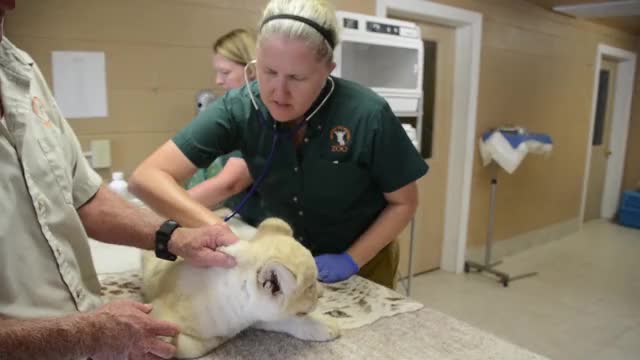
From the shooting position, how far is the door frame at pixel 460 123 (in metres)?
3.36

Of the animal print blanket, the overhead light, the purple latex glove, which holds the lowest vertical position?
the animal print blanket

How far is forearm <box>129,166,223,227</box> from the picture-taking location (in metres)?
1.07

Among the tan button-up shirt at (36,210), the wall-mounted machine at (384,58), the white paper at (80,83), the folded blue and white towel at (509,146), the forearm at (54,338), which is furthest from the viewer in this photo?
the folded blue and white towel at (509,146)

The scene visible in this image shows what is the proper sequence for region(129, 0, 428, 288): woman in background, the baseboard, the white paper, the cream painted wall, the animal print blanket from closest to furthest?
the animal print blanket → region(129, 0, 428, 288): woman in background → the white paper → the baseboard → the cream painted wall

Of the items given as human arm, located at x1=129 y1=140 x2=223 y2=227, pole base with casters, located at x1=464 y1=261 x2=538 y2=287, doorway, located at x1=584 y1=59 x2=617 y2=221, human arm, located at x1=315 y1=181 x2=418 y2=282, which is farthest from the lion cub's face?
doorway, located at x1=584 y1=59 x2=617 y2=221

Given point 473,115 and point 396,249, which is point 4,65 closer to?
point 396,249

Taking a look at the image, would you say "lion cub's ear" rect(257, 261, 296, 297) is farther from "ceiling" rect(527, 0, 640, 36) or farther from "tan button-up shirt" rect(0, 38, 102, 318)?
"ceiling" rect(527, 0, 640, 36)

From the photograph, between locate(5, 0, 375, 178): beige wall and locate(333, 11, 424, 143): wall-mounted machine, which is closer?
locate(5, 0, 375, 178): beige wall

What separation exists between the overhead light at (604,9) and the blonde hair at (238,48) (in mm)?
3161

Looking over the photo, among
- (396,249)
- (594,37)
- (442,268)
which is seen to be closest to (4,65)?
(396,249)

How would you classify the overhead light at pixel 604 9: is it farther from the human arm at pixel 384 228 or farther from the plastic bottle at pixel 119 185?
the plastic bottle at pixel 119 185

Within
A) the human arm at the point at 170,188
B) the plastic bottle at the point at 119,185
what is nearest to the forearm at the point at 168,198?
the human arm at the point at 170,188

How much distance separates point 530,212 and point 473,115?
4.59 ft

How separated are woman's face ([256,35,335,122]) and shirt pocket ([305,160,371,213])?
16 cm
